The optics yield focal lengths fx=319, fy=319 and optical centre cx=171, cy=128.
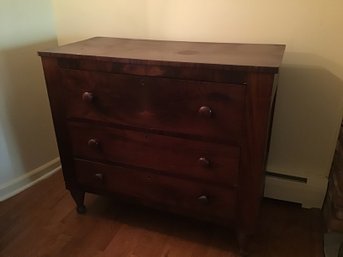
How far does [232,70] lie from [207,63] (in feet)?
0.28

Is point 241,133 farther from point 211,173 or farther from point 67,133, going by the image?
point 67,133

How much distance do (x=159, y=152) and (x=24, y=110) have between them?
0.93m

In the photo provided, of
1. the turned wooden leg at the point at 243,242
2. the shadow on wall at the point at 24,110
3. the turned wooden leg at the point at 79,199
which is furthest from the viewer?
the shadow on wall at the point at 24,110

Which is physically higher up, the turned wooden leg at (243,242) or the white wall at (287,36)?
the white wall at (287,36)

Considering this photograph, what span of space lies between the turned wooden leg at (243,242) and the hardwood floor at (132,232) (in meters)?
0.04

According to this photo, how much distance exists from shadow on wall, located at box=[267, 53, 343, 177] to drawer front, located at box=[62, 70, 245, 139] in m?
0.52

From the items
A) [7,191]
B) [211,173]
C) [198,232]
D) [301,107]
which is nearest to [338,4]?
[301,107]

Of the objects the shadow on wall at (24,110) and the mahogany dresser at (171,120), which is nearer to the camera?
the mahogany dresser at (171,120)

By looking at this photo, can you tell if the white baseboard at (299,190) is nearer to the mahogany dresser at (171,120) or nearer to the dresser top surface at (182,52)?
the mahogany dresser at (171,120)

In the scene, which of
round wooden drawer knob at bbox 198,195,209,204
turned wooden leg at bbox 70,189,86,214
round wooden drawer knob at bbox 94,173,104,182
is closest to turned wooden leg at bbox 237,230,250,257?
round wooden drawer knob at bbox 198,195,209,204

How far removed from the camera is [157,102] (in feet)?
3.89

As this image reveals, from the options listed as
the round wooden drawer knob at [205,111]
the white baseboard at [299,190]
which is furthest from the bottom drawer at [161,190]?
the white baseboard at [299,190]

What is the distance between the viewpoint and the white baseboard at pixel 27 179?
1.74 metres

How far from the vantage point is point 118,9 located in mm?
1647
